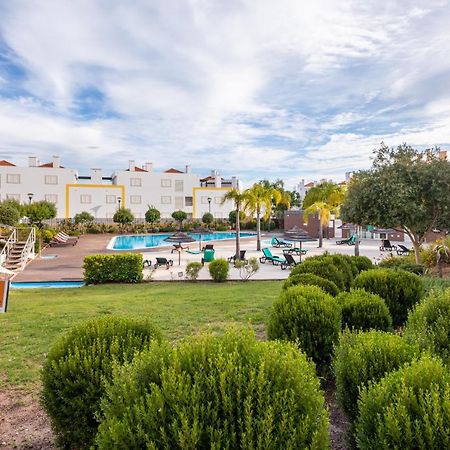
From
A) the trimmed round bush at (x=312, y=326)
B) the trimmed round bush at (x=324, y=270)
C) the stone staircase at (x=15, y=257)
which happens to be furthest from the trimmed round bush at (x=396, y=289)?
the stone staircase at (x=15, y=257)

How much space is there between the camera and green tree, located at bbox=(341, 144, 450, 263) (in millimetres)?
13570

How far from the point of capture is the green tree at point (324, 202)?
29500 mm

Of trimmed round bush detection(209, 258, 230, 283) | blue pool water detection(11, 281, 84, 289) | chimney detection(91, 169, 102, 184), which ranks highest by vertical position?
chimney detection(91, 169, 102, 184)

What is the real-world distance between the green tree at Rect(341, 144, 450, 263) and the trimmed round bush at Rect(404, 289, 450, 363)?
10.2m

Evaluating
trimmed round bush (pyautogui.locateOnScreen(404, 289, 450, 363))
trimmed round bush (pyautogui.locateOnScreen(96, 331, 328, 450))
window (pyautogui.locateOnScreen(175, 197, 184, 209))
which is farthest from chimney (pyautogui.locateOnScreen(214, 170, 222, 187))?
trimmed round bush (pyautogui.locateOnScreen(96, 331, 328, 450))

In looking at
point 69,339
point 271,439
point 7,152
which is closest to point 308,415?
point 271,439

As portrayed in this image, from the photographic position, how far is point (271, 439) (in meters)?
1.80

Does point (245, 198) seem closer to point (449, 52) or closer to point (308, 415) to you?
point (449, 52)

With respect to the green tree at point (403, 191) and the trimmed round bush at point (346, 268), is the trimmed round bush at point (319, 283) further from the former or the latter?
the green tree at point (403, 191)

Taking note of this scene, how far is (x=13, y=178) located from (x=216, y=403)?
58.0 m

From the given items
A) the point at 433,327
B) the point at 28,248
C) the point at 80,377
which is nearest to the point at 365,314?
the point at 433,327

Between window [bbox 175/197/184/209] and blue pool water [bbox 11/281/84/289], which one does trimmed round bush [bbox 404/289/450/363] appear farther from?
window [bbox 175/197/184/209]

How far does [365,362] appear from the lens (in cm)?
288

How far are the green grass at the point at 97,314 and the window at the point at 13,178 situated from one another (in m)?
46.0
